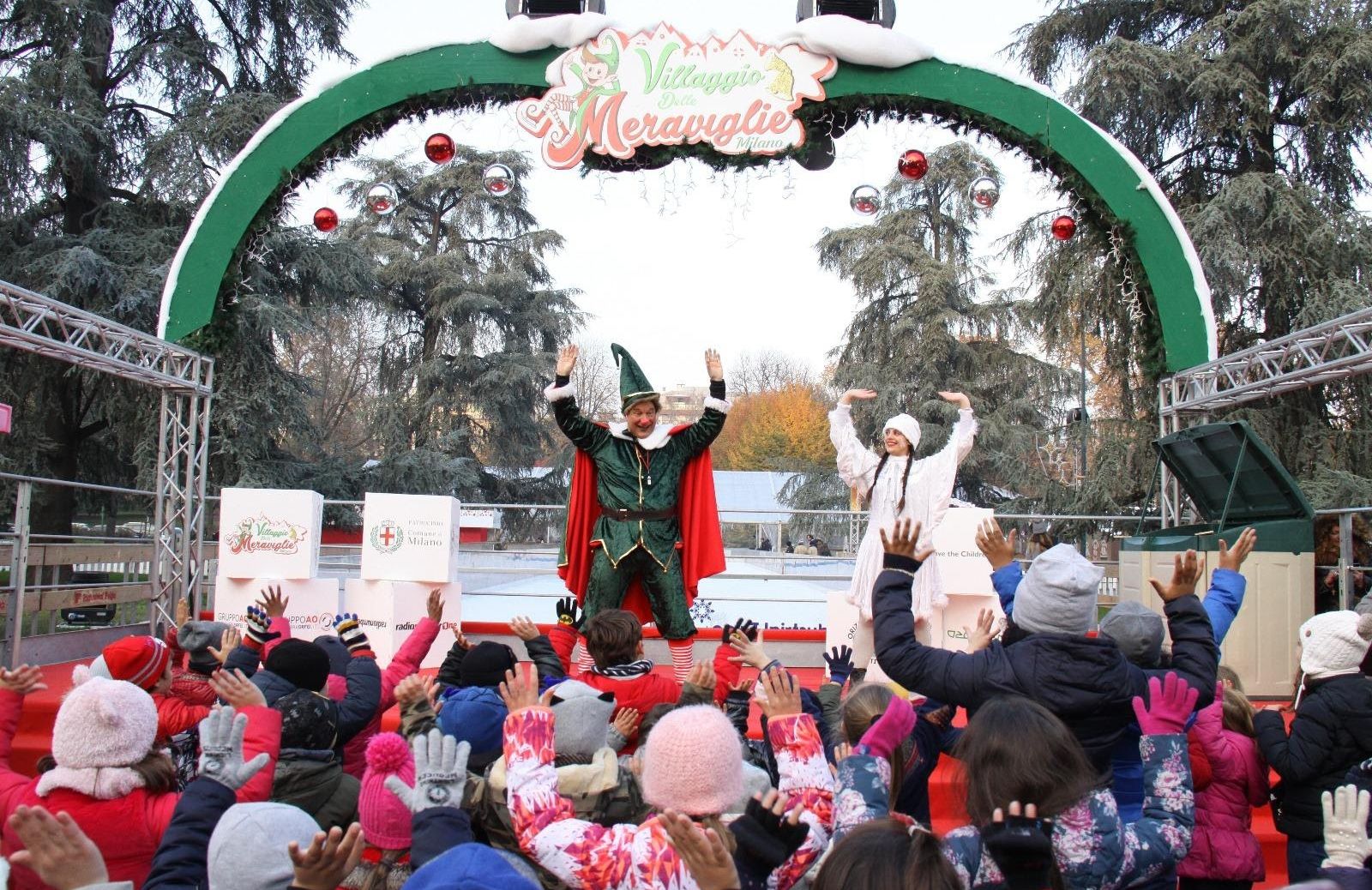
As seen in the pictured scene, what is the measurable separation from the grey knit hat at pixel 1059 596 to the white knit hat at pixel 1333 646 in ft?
2.53

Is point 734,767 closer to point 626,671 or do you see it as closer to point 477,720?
point 477,720

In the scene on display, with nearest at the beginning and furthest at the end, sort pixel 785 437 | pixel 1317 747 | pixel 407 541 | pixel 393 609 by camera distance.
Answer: pixel 1317 747
pixel 393 609
pixel 407 541
pixel 785 437

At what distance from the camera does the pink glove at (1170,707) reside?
206 cm

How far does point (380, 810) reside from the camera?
2.11 meters

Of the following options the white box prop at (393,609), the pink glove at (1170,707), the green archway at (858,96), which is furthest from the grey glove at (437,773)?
the green archway at (858,96)

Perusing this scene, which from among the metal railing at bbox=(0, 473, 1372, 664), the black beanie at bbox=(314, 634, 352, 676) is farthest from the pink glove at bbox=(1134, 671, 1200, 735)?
the metal railing at bbox=(0, 473, 1372, 664)

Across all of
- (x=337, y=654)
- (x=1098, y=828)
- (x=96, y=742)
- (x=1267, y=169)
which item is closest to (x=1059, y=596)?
(x=1098, y=828)

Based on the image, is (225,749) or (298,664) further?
(298,664)

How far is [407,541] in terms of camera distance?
6945mm

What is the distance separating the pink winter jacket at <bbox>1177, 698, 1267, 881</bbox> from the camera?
2.53 m

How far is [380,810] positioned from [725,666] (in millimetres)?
1090

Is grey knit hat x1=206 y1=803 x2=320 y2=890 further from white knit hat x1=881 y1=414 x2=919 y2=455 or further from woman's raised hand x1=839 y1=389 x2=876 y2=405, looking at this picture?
white knit hat x1=881 y1=414 x2=919 y2=455

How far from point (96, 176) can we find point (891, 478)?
10.4m

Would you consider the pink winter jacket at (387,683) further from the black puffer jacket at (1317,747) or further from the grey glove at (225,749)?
the black puffer jacket at (1317,747)
